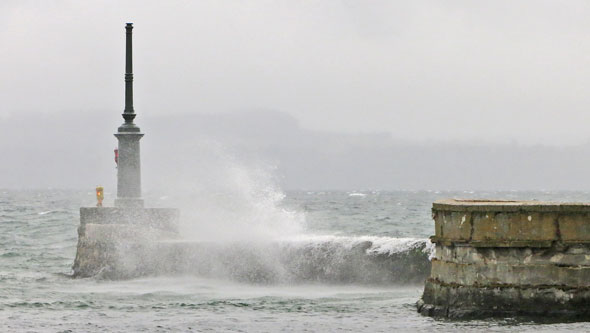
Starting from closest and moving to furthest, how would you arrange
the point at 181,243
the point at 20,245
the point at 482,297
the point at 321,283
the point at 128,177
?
the point at 482,297
the point at 321,283
the point at 181,243
the point at 128,177
the point at 20,245

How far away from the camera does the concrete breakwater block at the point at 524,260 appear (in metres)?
12.6

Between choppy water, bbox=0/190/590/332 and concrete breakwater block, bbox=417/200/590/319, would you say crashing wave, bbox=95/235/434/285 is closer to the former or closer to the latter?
choppy water, bbox=0/190/590/332

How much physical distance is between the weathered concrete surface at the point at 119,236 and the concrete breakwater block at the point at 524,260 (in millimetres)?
9324

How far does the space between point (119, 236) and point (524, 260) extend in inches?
420

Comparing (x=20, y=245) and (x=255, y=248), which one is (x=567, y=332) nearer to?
(x=255, y=248)

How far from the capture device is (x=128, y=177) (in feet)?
74.2

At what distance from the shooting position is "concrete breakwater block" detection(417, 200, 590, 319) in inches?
498

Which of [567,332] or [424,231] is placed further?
[424,231]

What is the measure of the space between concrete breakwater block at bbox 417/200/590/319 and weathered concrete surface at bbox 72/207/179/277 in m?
9.32

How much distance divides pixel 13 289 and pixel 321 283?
5.60 metres

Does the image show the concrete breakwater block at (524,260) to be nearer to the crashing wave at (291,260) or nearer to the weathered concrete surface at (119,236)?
the crashing wave at (291,260)

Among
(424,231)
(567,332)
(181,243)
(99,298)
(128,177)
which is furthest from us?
(424,231)

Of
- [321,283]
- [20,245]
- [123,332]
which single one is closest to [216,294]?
[321,283]

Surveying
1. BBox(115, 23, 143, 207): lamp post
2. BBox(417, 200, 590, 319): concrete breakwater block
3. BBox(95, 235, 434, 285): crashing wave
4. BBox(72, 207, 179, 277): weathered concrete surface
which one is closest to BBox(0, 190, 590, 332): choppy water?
BBox(95, 235, 434, 285): crashing wave
